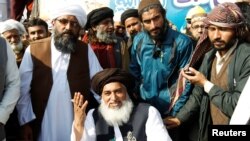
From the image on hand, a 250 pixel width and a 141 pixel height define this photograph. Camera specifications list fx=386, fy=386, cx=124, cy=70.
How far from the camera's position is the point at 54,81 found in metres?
3.50

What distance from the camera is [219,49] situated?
9.55 ft

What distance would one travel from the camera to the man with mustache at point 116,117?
118 inches

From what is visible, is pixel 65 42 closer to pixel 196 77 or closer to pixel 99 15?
pixel 99 15

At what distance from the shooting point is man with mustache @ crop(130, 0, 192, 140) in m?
3.51

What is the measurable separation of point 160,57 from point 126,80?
0.50 m

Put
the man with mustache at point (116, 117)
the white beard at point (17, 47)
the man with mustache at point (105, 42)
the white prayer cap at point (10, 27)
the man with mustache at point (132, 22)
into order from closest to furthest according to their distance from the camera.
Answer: the man with mustache at point (116, 117), the man with mustache at point (105, 42), the white beard at point (17, 47), the white prayer cap at point (10, 27), the man with mustache at point (132, 22)

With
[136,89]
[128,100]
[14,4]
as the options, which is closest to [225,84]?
[128,100]

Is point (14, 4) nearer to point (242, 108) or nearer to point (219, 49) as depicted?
point (219, 49)

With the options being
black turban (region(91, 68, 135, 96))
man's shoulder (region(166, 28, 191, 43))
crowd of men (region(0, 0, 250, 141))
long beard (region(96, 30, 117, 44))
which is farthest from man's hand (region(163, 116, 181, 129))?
long beard (region(96, 30, 117, 44))

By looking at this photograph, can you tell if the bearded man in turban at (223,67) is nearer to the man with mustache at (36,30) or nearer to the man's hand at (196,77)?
the man's hand at (196,77)

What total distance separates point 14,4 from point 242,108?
27.0ft

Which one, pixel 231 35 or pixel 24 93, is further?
pixel 24 93

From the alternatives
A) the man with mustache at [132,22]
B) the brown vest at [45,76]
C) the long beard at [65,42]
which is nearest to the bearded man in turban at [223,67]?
the brown vest at [45,76]

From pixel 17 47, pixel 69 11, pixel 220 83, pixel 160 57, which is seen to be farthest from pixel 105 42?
pixel 220 83
